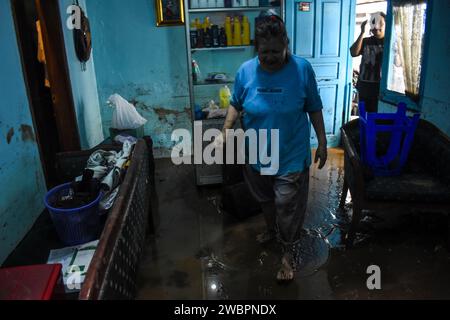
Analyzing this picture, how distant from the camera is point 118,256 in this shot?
1.42m

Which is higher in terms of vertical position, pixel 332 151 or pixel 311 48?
pixel 311 48

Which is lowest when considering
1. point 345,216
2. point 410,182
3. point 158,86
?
point 345,216

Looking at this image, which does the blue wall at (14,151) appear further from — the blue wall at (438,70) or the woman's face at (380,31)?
the woman's face at (380,31)

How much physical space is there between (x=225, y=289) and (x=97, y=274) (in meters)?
1.18

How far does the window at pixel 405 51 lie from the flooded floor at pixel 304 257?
1164mm

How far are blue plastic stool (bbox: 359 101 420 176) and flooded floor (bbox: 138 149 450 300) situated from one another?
1.64 feet

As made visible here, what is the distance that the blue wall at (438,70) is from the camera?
275cm

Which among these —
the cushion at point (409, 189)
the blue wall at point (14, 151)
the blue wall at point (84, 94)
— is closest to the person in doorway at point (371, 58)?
the cushion at point (409, 189)

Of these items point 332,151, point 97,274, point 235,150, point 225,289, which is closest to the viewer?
point 97,274

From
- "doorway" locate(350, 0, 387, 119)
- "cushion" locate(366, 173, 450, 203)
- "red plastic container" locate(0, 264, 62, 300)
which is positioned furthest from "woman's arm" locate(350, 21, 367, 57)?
"red plastic container" locate(0, 264, 62, 300)

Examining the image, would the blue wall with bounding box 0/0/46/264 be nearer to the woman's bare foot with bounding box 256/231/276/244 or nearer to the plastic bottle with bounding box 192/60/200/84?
the woman's bare foot with bounding box 256/231/276/244
